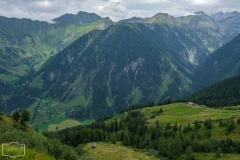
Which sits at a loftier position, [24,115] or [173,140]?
[24,115]

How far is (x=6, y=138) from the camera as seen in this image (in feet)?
220

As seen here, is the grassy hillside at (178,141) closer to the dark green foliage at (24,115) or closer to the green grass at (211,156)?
the green grass at (211,156)

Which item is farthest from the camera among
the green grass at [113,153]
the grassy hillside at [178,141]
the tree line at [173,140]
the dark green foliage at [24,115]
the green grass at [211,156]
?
the dark green foliage at [24,115]

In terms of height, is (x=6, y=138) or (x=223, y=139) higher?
(x=6, y=138)

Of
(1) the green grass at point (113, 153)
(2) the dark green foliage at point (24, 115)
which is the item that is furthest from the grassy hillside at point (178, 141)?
(2) the dark green foliage at point (24, 115)

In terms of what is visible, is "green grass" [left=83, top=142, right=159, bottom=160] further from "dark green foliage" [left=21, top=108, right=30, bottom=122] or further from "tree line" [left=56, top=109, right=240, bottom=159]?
"dark green foliage" [left=21, top=108, right=30, bottom=122]

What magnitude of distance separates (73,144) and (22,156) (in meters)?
153

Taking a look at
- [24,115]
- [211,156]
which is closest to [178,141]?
[211,156]

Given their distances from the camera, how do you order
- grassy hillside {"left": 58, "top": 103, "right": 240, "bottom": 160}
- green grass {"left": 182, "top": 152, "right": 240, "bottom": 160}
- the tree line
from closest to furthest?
green grass {"left": 182, "top": 152, "right": 240, "bottom": 160}
grassy hillside {"left": 58, "top": 103, "right": 240, "bottom": 160}
the tree line

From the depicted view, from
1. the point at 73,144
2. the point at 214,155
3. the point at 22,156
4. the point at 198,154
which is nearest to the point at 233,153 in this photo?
the point at 214,155

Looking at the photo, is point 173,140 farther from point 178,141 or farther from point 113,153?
point 113,153

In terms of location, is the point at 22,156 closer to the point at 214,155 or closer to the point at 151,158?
the point at 151,158

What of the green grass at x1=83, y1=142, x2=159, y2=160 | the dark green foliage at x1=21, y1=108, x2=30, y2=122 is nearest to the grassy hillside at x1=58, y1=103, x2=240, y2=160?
the green grass at x1=83, y1=142, x2=159, y2=160

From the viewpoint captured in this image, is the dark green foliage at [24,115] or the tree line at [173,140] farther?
the dark green foliage at [24,115]
